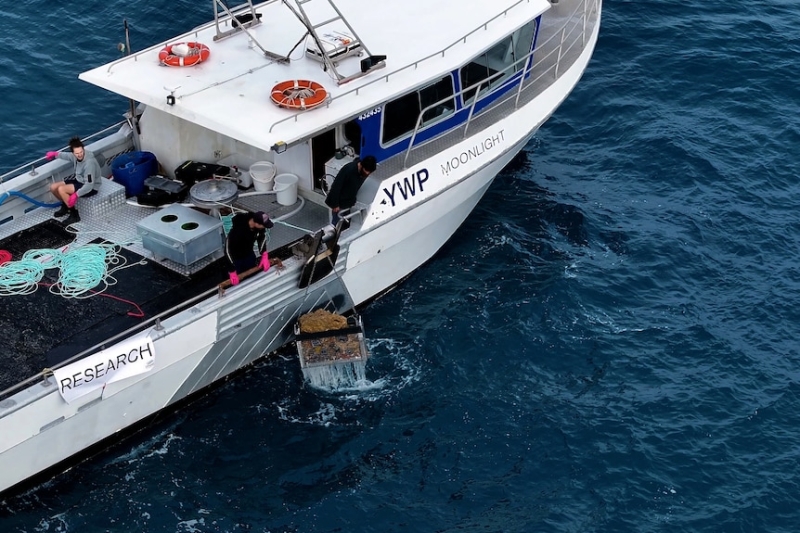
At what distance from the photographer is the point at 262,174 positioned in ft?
58.2

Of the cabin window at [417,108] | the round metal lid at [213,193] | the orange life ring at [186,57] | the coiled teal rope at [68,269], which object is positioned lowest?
the coiled teal rope at [68,269]

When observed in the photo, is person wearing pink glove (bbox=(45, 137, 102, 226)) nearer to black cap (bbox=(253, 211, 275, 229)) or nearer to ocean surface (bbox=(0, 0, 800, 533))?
black cap (bbox=(253, 211, 275, 229))

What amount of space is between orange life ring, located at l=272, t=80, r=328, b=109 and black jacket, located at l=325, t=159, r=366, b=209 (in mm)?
1154

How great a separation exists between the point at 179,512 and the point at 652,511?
6.98m

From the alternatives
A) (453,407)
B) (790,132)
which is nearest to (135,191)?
(453,407)

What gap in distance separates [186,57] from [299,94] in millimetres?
2412

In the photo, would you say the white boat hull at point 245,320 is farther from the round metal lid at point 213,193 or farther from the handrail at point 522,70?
the round metal lid at point 213,193

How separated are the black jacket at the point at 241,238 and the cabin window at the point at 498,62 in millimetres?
5175

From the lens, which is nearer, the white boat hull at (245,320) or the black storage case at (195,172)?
the white boat hull at (245,320)

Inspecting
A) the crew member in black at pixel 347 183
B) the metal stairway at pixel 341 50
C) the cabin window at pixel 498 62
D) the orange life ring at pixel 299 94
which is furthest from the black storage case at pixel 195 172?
the cabin window at pixel 498 62

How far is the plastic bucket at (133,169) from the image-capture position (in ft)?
59.0

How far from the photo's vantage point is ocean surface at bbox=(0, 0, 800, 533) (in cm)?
1530

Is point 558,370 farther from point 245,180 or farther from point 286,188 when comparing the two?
point 245,180

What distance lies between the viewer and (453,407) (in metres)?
16.8
